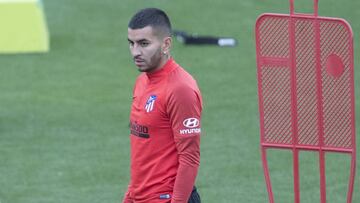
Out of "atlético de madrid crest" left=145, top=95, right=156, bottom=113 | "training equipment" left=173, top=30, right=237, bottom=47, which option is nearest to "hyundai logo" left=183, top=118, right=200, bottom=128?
"atlético de madrid crest" left=145, top=95, right=156, bottom=113

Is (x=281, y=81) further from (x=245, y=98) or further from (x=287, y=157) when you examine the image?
(x=245, y=98)

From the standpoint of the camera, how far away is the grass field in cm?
998

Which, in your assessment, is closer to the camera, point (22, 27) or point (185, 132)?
point (185, 132)

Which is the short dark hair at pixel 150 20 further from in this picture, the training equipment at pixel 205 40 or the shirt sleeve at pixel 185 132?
the training equipment at pixel 205 40

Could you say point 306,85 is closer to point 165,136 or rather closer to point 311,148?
point 311,148

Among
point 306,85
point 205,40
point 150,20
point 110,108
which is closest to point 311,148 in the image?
point 306,85

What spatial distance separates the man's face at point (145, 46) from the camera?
593 centimetres

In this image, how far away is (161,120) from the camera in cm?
595

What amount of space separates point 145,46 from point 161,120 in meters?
0.41

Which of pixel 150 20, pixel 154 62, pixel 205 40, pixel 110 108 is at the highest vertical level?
pixel 205 40

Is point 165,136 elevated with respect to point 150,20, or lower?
lower

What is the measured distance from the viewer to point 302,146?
6.91 metres

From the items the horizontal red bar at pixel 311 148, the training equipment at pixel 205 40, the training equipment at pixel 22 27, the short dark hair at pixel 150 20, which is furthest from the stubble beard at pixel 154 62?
the training equipment at pixel 205 40

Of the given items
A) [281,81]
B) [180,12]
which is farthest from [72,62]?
[281,81]
